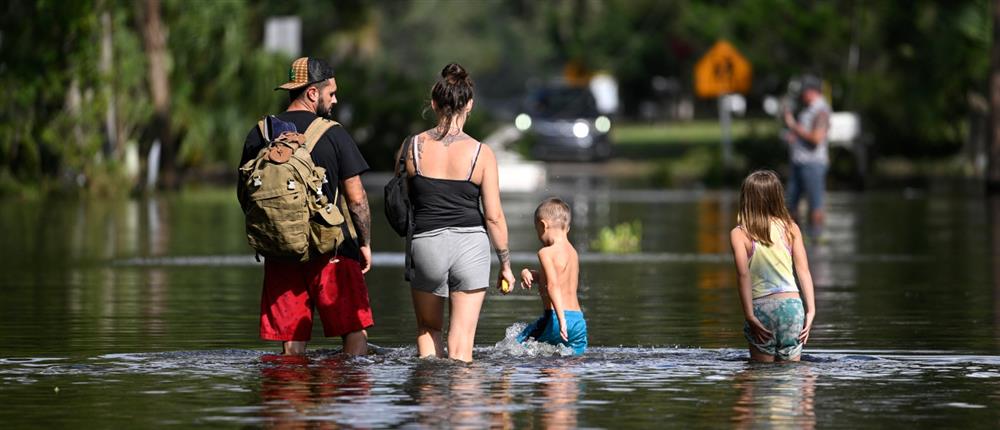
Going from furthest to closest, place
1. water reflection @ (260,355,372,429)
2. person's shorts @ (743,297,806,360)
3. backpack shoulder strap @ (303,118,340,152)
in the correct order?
person's shorts @ (743,297,806,360) → backpack shoulder strap @ (303,118,340,152) → water reflection @ (260,355,372,429)

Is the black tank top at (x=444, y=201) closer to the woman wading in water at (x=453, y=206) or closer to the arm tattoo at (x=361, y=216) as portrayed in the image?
the woman wading in water at (x=453, y=206)

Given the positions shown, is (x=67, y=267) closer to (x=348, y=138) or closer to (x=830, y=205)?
(x=348, y=138)

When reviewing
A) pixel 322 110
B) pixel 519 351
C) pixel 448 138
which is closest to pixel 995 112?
pixel 519 351

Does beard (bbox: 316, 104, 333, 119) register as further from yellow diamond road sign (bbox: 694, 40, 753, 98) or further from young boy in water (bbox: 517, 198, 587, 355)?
yellow diamond road sign (bbox: 694, 40, 753, 98)

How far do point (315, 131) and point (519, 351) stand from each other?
172cm

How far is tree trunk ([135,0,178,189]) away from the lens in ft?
129

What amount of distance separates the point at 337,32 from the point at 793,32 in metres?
16.2

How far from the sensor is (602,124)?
57125 millimetres

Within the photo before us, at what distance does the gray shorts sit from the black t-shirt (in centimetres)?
46

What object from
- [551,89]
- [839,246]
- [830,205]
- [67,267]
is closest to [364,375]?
[67,267]

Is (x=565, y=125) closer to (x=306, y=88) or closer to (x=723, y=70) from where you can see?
(x=723, y=70)

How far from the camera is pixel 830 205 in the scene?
3444 centimetres

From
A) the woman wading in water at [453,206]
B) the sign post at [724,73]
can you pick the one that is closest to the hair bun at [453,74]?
the woman wading in water at [453,206]

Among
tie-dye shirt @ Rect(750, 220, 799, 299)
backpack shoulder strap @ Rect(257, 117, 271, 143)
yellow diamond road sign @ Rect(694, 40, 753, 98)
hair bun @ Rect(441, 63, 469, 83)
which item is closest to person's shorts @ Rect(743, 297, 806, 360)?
tie-dye shirt @ Rect(750, 220, 799, 299)
